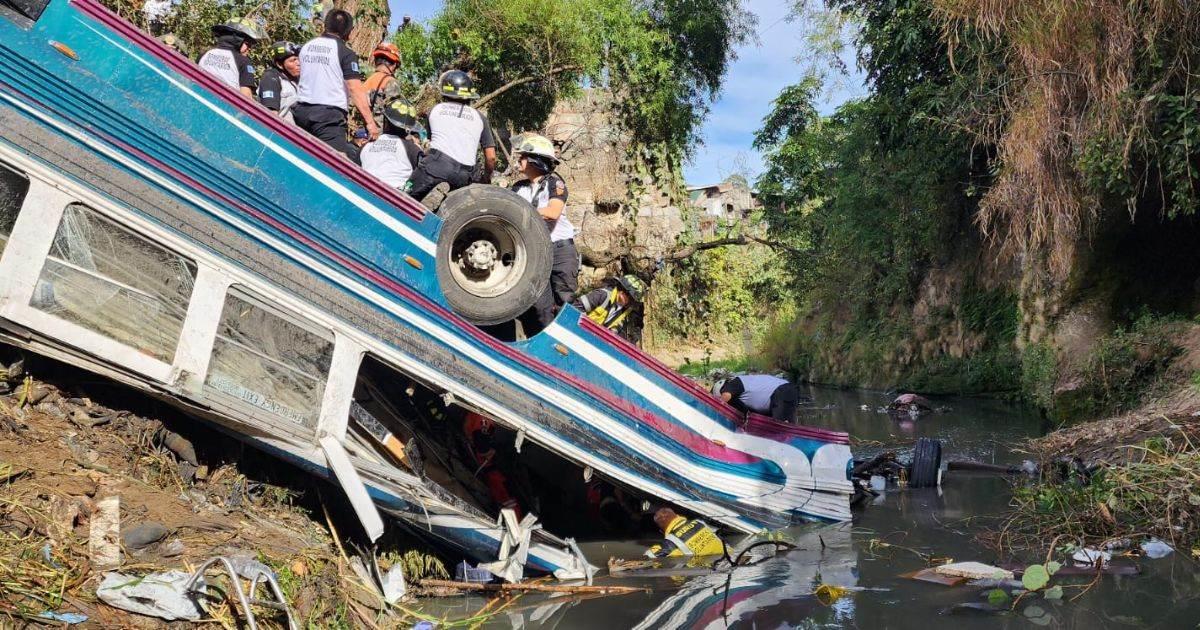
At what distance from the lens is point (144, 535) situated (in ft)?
13.9

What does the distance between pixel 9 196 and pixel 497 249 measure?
2573 millimetres

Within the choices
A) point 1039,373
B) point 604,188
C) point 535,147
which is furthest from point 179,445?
point 604,188

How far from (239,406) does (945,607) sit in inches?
147

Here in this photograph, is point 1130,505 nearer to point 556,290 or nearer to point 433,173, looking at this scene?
point 556,290

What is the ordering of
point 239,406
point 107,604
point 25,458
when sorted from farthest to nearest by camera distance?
1. point 239,406
2. point 25,458
3. point 107,604

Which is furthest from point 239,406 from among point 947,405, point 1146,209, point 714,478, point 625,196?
point 625,196

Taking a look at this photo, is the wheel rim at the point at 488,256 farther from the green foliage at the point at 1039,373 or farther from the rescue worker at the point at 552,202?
the green foliage at the point at 1039,373

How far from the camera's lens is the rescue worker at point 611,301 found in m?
7.01

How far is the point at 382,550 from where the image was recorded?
5.71 meters

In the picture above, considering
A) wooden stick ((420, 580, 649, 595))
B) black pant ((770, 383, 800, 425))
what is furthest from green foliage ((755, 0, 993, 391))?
wooden stick ((420, 580, 649, 595))

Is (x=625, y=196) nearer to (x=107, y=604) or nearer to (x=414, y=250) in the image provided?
(x=414, y=250)

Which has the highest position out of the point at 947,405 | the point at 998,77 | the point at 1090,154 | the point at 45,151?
the point at 998,77

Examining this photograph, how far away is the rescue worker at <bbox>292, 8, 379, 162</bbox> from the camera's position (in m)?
6.13

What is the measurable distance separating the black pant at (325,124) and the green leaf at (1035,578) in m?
4.58
